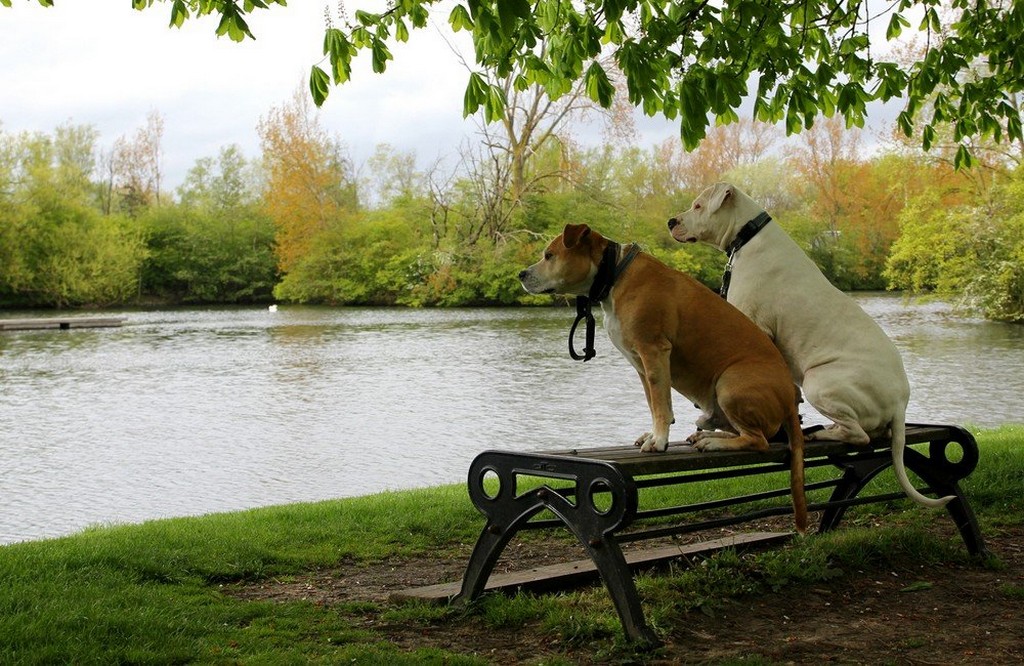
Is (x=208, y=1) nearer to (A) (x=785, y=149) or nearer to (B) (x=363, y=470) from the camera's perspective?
(B) (x=363, y=470)

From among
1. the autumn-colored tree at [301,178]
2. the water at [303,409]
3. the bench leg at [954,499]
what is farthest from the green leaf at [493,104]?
the autumn-colored tree at [301,178]

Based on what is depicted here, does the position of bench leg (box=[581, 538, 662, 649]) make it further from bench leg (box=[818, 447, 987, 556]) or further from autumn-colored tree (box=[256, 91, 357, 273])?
autumn-colored tree (box=[256, 91, 357, 273])

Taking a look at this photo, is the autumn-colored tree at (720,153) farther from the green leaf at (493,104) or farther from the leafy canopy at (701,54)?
the green leaf at (493,104)

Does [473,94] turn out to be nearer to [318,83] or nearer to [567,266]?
[318,83]

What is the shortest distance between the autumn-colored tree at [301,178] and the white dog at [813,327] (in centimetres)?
5649

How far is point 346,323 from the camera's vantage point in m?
42.1

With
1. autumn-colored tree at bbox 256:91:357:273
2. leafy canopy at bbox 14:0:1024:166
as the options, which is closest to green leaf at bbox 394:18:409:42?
leafy canopy at bbox 14:0:1024:166

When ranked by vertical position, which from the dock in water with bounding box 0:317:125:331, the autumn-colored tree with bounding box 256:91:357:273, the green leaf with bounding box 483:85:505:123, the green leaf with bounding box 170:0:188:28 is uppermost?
the autumn-colored tree with bounding box 256:91:357:273

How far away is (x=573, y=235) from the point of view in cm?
433

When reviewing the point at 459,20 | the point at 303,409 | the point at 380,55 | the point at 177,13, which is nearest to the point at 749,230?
the point at 459,20

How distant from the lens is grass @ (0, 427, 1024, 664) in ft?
13.2

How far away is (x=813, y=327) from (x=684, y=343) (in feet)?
2.56

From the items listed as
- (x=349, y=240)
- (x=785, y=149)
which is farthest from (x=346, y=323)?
(x=785, y=149)

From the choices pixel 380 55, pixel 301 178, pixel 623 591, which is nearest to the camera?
pixel 623 591
